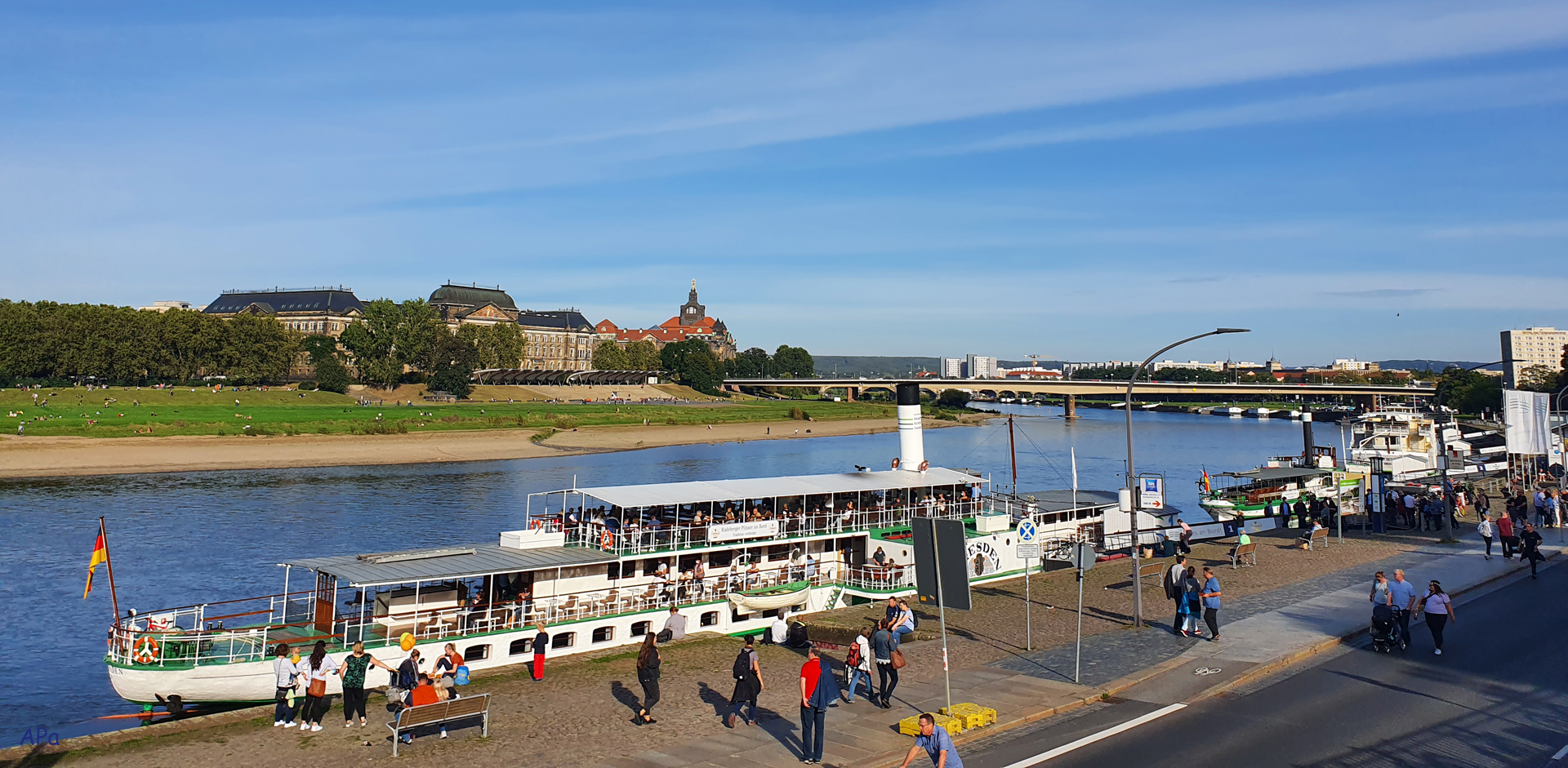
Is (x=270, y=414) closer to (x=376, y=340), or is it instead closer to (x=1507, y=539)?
(x=376, y=340)

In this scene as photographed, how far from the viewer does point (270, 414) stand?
10556 centimetres

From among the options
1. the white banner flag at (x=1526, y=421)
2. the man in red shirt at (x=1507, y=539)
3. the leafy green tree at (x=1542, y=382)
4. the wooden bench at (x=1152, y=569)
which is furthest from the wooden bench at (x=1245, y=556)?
the leafy green tree at (x=1542, y=382)

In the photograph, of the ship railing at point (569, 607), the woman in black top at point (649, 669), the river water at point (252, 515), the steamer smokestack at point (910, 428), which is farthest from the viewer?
the steamer smokestack at point (910, 428)

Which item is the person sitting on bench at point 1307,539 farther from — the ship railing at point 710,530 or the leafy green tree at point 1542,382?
the leafy green tree at point 1542,382

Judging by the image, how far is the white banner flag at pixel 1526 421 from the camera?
1586 inches

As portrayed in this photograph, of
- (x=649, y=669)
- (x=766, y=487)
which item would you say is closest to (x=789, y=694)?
(x=649, y=669)

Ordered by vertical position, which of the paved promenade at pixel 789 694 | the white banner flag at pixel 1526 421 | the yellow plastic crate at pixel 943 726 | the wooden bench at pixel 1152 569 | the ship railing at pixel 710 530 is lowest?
the wooden bench at pixel 1152 569

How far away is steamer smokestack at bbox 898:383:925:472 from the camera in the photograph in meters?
37.6

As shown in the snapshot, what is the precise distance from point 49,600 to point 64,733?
56.9ft

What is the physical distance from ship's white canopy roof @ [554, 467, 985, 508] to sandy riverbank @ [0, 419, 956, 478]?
A: 205 ft

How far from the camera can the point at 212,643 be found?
23.0 meters

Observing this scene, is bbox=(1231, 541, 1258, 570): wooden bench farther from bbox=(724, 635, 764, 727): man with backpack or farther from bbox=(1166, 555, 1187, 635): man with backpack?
bbox=(724, 635, 764, 727): man with backpack

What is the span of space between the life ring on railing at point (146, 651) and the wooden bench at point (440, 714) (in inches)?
285

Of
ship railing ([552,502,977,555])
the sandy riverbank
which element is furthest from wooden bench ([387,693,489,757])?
the sandy riverbank
